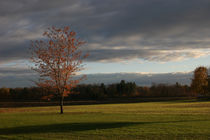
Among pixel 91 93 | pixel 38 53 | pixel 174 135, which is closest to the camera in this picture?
pixel 174 135

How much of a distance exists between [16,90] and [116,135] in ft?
405

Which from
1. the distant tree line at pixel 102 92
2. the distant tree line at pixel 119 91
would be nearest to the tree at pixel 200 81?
the distant tree line at pixel 119 91

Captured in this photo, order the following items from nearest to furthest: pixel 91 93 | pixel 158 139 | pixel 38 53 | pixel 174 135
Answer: pixel 158 139 → pixel 174 135 → pixel 38 53 → pixel 91 93

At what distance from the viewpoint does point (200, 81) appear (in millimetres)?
89062

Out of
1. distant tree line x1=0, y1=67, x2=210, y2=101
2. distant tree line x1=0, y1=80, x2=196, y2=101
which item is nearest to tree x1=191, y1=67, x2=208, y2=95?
distant tree line x1=0, y1=67, x2=210, y2=101

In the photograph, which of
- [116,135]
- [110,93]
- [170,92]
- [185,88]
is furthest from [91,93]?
[116,135]

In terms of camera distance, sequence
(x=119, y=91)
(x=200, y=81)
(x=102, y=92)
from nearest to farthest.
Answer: (x=200, y=81) < (x=102, y=92) < (x=119, y=91)

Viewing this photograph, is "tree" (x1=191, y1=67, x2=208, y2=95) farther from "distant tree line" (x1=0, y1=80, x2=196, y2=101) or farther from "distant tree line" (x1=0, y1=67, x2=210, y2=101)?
"distant tree line" (x1=0, y1=80, x2=196, y2=101)

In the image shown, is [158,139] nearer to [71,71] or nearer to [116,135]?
[116,135]

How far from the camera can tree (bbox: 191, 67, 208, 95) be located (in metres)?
88.7

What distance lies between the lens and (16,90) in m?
129

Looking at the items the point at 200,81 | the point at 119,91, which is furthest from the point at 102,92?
the point at 200,81

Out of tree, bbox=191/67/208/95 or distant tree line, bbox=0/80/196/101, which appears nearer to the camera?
tree, bbox=191/67/208/95

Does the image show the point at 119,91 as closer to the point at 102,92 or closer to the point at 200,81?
the point at 102,92
